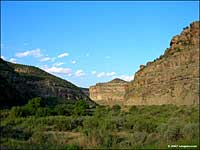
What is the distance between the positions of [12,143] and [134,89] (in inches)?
2666

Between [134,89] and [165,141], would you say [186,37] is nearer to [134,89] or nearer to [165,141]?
[134,89]

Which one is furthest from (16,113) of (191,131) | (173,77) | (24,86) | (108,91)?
(108,91)

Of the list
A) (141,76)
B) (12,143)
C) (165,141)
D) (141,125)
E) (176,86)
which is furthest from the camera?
(141,76)

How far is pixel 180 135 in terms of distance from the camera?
2045 centimetres

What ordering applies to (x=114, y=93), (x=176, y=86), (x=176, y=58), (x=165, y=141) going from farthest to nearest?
1. (x=114, y=93)
2. (x=176, y=58)
3. (x=176, y=86)
4. (x=165, y=141)

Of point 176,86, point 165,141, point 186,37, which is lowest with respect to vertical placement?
point 165,141

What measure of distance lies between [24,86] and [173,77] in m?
28.9

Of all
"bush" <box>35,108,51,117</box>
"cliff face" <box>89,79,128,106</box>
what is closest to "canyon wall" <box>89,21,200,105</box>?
"bush" <box>35,108,51,117</box>

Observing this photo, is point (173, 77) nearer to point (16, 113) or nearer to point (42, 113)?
point (42, 113)

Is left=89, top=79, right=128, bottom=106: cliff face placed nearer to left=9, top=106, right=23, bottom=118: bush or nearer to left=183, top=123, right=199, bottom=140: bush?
left=9, top=106, right=23, bottom=118: bush

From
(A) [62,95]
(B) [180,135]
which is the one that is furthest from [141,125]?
(A) [62,95]

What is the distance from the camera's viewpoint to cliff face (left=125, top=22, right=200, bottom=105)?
215 feet

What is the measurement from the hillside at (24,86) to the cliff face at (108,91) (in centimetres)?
2314

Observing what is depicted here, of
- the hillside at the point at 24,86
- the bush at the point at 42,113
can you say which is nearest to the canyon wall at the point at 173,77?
the hillside at the point at 24,86
